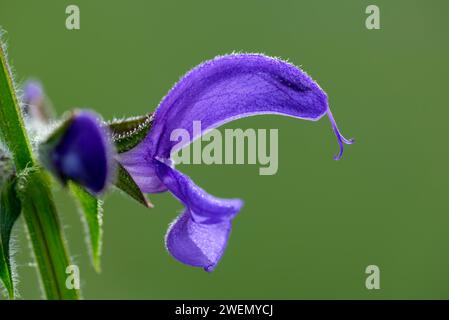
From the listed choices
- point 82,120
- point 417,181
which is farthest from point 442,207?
point 82,120

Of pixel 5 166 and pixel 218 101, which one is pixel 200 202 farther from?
pixel 5 166

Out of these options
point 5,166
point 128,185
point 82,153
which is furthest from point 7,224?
point 82,153

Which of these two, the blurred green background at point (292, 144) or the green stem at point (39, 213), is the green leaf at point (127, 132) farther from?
the blurred green background at point (292, 144)

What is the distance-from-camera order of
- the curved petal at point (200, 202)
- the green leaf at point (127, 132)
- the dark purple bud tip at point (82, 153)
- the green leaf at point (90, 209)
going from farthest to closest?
the green leaf at point (127, 132), the green leaf at point (90, 209), the curved petal at point (200, 202), the dark purple bud tip at point (82, 153)

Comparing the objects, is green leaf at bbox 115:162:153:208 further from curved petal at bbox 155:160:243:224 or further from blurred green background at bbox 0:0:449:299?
blurred green background at bbox 0:0:449:299

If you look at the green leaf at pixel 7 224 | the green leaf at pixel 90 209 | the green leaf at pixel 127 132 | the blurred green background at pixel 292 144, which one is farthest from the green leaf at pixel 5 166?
the blurred green background at pixel 292 144

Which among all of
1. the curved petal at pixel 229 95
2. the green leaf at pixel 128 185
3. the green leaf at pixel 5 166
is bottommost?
the green leaf at pixel 128 185

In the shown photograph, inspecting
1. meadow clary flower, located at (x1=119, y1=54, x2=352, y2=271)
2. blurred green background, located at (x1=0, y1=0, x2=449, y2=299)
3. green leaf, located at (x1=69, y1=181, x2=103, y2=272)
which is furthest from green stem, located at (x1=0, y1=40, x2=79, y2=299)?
blurred green background, located at (x1=0, y1=0, x2=449, y2=299)
